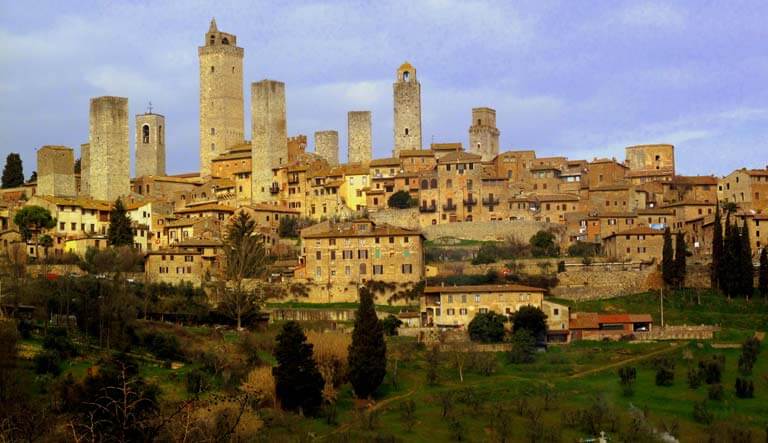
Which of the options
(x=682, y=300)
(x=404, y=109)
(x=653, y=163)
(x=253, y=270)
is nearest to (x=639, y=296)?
(x=682, y=300)

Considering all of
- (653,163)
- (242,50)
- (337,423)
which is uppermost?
(242,50)

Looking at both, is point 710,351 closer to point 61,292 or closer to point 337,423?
point 337,423

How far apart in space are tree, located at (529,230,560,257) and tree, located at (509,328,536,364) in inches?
595

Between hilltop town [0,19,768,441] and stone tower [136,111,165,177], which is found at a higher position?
Answer: stone tower [136,111,165,177]

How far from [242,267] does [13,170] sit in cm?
3675

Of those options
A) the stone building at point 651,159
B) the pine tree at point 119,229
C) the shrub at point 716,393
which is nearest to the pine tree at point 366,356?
the shrub at point 716,393

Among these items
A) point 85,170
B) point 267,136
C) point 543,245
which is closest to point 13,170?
A: point 85,170

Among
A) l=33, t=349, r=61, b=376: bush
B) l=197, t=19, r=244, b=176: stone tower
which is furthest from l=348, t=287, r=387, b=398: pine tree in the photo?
l=197, t=19, r=244, b=176: stone tower

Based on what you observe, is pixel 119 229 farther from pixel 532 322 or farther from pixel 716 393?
pixel 716 393

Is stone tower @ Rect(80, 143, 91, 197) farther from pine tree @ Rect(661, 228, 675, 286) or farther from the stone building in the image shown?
pine tree @ Rect(661, 228, 675, 286)

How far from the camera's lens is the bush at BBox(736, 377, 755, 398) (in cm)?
4909

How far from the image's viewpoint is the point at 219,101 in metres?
93.4

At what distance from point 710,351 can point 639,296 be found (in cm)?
945

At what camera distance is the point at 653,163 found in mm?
87500
